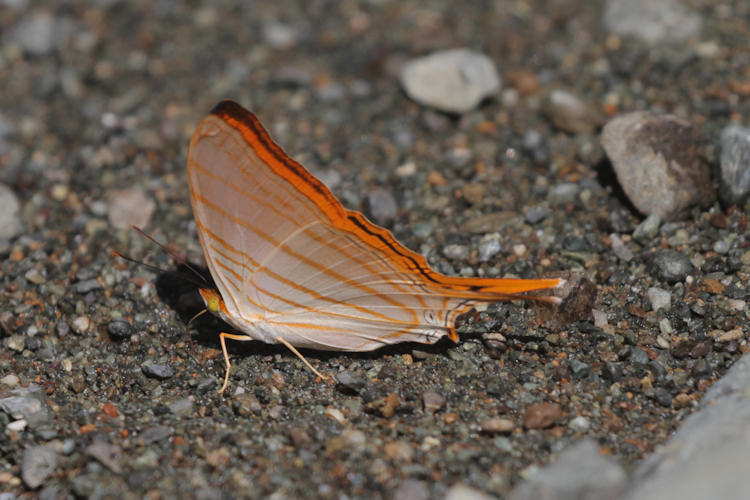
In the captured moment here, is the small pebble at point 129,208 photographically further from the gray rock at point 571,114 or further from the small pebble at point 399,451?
the gray rock at point 571,114

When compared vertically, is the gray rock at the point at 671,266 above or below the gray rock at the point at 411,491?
above

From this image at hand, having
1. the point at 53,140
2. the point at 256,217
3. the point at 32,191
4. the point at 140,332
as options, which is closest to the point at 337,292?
A: the point at 256,217

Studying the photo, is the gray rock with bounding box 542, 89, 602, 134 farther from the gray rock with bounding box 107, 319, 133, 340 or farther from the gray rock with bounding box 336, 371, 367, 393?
the gray rock with bounding box 107, 319, 133, 340

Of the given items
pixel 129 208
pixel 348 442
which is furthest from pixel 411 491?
pixel 129 208

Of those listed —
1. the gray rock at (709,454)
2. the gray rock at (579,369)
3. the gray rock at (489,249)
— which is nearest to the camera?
the gray rock at (709,454)

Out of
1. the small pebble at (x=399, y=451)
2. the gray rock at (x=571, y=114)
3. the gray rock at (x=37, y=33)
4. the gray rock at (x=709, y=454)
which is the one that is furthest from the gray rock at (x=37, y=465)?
the gray rock at (x=37, y=33)

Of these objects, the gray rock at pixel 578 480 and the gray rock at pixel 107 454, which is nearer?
the gray rock at pixel 578 480

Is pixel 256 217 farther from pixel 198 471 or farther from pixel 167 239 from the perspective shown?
pixel 167 239

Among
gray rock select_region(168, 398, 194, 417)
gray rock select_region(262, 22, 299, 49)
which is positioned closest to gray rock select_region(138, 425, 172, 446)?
gray rock select_region(168, 398, 194, 417)
